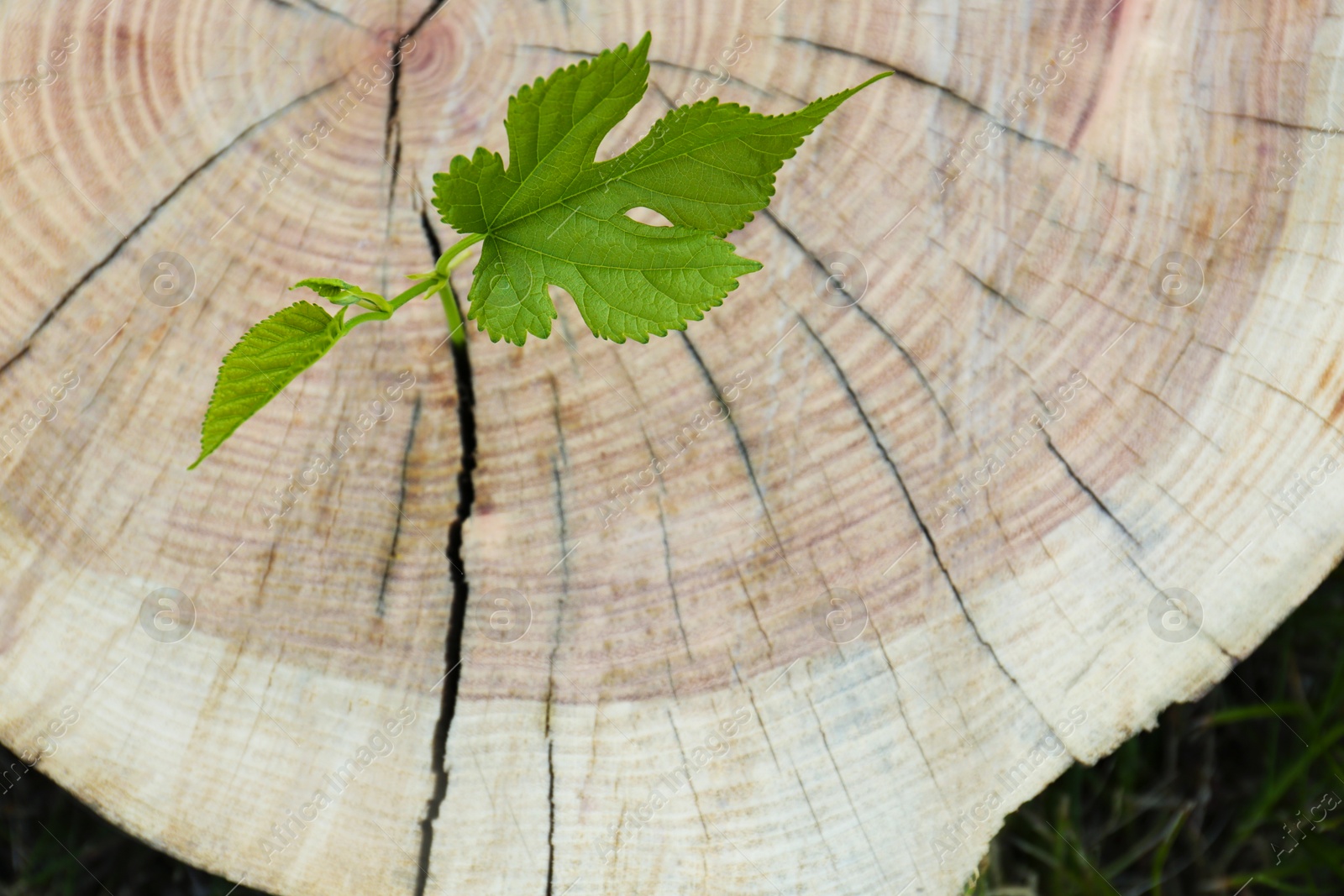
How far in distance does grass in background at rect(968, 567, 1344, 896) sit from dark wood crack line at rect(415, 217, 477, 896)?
4.55ft

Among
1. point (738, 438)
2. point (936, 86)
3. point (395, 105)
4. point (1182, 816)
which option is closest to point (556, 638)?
point (738, 438)

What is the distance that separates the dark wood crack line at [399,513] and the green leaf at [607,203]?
27 centimetres

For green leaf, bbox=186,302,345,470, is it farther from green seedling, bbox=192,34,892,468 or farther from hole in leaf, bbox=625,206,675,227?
hole in leaf, bbox=625,206,675,227

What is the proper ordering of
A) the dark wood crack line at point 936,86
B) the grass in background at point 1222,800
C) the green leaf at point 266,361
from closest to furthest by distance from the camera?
1. the green leaf at point 266,361
2. the dark wood crack line at point 936,86
3. the grass in background at point 1222,800

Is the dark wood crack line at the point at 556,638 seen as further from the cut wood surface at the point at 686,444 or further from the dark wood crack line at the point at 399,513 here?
the dark wood crack line at the point at 399,513

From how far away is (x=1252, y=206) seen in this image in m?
1.51

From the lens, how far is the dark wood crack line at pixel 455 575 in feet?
5.09

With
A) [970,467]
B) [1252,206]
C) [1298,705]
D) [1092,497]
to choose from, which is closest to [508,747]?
[970,467]

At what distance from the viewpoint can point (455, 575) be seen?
156 centimetres

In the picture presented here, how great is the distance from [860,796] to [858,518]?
17.0 inches

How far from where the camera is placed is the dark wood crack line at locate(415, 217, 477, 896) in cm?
155

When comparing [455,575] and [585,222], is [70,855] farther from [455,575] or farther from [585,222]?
[585,222]

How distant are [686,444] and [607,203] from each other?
40 centimetres

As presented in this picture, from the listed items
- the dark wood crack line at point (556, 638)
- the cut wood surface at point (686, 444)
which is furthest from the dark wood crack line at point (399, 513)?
the dark wood crack line at point (556, 638)
